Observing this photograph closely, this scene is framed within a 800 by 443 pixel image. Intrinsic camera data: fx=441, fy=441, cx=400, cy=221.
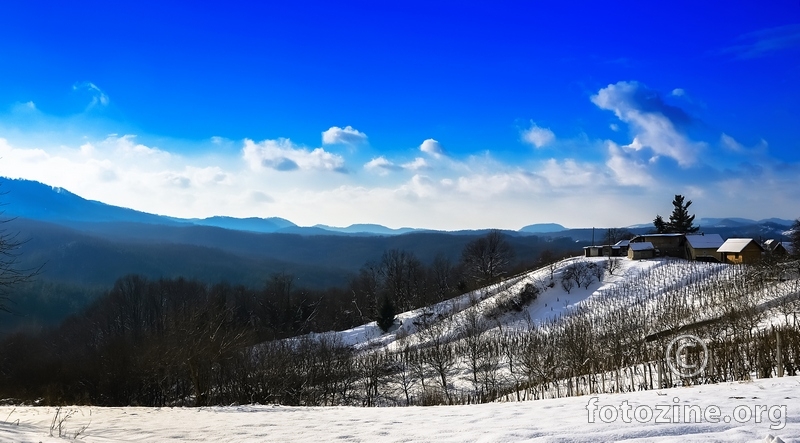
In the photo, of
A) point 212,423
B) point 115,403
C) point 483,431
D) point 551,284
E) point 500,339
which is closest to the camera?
point 483,431

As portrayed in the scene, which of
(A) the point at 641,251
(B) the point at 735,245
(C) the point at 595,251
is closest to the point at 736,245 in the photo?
(B) the point at 735,245

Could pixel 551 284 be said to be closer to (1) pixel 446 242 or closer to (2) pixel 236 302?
(2) pixel 236 302

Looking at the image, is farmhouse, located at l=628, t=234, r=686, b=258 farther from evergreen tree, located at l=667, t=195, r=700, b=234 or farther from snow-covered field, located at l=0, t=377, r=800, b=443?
snow-covered field, located at l=0, t=377, r=800, b=443

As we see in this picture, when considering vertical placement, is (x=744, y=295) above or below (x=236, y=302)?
above

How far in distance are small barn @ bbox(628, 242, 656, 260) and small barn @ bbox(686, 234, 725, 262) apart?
4214mm

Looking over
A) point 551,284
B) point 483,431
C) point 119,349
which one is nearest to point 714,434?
point 483,431

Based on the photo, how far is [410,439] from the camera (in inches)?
244

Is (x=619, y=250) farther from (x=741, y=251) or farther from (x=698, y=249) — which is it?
(x=741, y=251)

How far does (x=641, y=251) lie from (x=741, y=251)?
8.84 m

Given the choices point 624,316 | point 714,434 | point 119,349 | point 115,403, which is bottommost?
point 115,403

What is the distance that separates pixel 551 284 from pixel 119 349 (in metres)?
36.3

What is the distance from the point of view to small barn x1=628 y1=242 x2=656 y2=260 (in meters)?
49.0

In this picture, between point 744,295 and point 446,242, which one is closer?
point 744,295

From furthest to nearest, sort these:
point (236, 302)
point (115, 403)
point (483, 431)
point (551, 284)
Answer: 1. point (236, 302)
2. point (551, 284)
3. point (115, 403)
4. point (483, 431)
